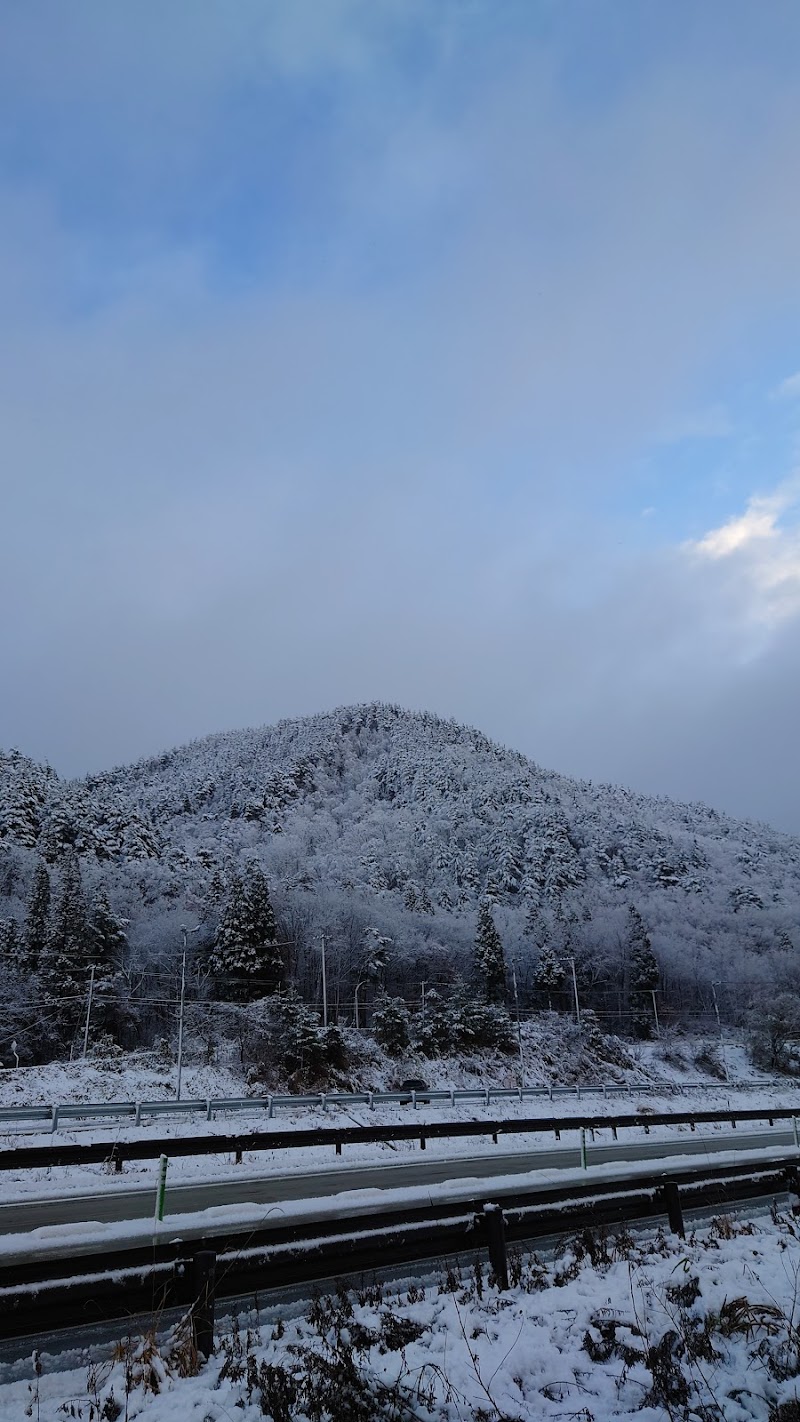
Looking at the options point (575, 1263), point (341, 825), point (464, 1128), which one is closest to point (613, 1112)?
point (464, 1128)

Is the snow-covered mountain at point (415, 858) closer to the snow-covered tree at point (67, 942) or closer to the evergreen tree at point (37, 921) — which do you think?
the evergreen tree at point (37, 921)

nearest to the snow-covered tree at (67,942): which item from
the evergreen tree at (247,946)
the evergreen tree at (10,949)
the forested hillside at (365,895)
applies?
Result: the forested hillside at (365,895)

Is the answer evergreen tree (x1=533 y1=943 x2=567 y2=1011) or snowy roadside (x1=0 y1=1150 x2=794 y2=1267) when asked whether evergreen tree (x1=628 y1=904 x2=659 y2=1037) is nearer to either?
evergreen tree (x1=533 y1=943 x2=567 y2=1011)

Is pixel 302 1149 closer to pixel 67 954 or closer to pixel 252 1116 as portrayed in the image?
pixel 252 1116

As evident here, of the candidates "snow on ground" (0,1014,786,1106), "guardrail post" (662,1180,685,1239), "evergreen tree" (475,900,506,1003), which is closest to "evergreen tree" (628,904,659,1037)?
"snow on ground" (0,1014,786,1106)

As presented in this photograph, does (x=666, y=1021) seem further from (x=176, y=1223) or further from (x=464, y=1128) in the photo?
(x=176, y=1223)

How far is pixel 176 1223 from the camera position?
7.07 metres

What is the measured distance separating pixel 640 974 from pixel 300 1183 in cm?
8325

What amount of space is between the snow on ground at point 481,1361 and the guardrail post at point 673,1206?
2.00 m

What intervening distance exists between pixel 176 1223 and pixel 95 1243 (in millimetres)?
1276

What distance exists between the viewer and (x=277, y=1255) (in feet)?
20.4

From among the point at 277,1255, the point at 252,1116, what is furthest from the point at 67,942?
the point at 277,1255

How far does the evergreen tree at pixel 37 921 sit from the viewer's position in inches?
2359

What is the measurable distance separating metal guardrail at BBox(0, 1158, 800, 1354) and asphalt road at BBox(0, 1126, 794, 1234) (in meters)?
4.28
